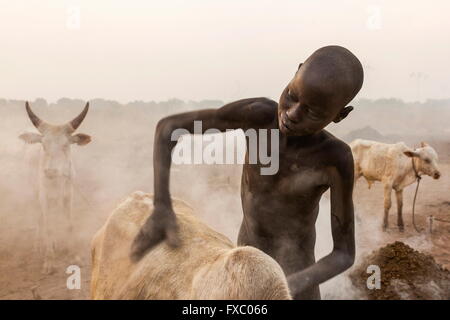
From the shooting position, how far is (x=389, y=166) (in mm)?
8758

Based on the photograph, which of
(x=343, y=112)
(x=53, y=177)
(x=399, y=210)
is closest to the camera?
(x=343, y=112)

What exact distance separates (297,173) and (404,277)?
3.90 m

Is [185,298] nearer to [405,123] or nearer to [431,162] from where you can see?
[431,162]

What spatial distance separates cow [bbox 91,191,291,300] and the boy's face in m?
0.60

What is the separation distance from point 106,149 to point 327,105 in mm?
11683

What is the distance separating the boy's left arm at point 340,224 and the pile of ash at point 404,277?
3448 mm

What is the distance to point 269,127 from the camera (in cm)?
233

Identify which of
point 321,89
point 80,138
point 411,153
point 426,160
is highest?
point 321,89

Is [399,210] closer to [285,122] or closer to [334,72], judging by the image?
[285,122]

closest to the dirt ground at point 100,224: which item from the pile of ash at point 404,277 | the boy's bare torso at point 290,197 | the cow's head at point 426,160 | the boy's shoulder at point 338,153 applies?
the pile of ash at point 404,277

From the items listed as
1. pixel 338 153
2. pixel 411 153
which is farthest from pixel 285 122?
pixel 411 153

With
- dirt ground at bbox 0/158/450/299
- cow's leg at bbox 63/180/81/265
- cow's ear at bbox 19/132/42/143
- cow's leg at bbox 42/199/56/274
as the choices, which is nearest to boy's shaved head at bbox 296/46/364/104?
dirt ground at bbox 0/158/450/299

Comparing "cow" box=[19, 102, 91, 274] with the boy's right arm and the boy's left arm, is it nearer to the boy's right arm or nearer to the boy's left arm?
the boy's right arm
